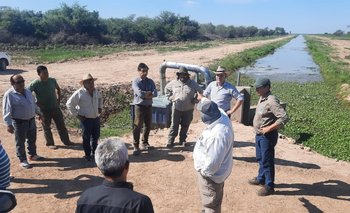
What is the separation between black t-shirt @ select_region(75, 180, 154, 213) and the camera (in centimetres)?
258

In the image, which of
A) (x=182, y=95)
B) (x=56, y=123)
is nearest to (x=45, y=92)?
(x=56, y=123)

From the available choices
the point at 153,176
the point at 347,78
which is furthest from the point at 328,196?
the point at 347,78

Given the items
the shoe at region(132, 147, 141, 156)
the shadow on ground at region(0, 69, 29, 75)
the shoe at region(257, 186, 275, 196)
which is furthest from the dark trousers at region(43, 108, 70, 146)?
the shadow on ground at region(0, 69, 29, 75)

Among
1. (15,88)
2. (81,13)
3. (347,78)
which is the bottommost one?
(347,78)

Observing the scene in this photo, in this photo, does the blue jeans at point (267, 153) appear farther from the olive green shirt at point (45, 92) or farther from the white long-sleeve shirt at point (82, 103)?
the olive green shirt at point (45, 92)

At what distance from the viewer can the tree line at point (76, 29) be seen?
44969mm

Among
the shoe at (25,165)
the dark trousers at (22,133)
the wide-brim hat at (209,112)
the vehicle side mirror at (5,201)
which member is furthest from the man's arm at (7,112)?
the vehicle side mirror at (5,201)

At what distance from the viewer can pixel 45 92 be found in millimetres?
7711

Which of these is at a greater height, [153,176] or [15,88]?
[15,88]

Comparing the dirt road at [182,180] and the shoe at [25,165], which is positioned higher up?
the shoe at [25,165]

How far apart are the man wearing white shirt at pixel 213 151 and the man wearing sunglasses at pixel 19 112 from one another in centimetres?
390

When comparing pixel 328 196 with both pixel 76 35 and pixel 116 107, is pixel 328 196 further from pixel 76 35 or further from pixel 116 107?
pixel 76 35

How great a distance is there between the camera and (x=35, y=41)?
43812mm

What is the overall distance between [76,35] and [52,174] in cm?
4574
